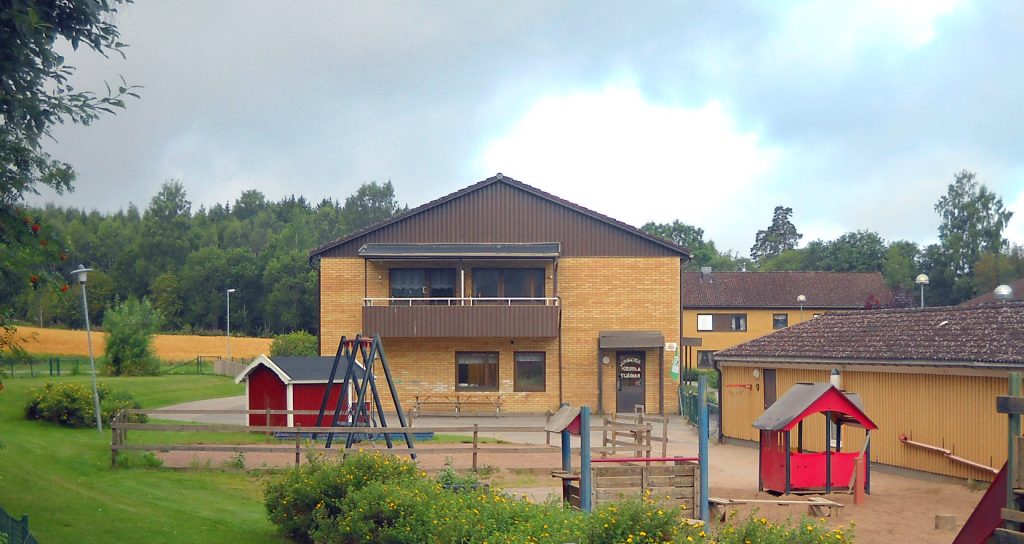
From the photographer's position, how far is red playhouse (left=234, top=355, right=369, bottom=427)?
101 ft

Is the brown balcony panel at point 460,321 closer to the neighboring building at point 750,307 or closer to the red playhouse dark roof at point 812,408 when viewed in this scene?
the red playhouse dark roof at point 812,408

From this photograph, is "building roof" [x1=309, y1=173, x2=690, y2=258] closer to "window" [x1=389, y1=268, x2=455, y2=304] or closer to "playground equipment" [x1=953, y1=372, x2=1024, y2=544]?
"window" [x1=389, y1=268, x2=455, y2=304]

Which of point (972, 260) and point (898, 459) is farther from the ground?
point (972, 260)

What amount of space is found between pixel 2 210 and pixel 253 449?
39.7ft

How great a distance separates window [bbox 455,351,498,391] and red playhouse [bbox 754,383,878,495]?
20.4 m

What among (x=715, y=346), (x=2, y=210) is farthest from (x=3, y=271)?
(x=715, y=346)

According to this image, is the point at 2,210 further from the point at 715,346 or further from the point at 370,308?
the point at 715,346

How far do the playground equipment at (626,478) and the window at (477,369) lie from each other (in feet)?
73.7

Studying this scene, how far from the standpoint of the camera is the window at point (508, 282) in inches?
1583

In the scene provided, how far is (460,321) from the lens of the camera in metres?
38.8

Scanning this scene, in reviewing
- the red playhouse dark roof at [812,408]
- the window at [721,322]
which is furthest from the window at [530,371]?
the window at [721,322]

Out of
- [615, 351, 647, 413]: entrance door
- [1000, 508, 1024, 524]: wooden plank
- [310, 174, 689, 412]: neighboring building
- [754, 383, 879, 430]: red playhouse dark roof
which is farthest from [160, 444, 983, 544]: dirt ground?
[310, 174, 689, 412]: neighboring building

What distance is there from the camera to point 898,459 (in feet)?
78.3

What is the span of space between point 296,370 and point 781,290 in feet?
146
